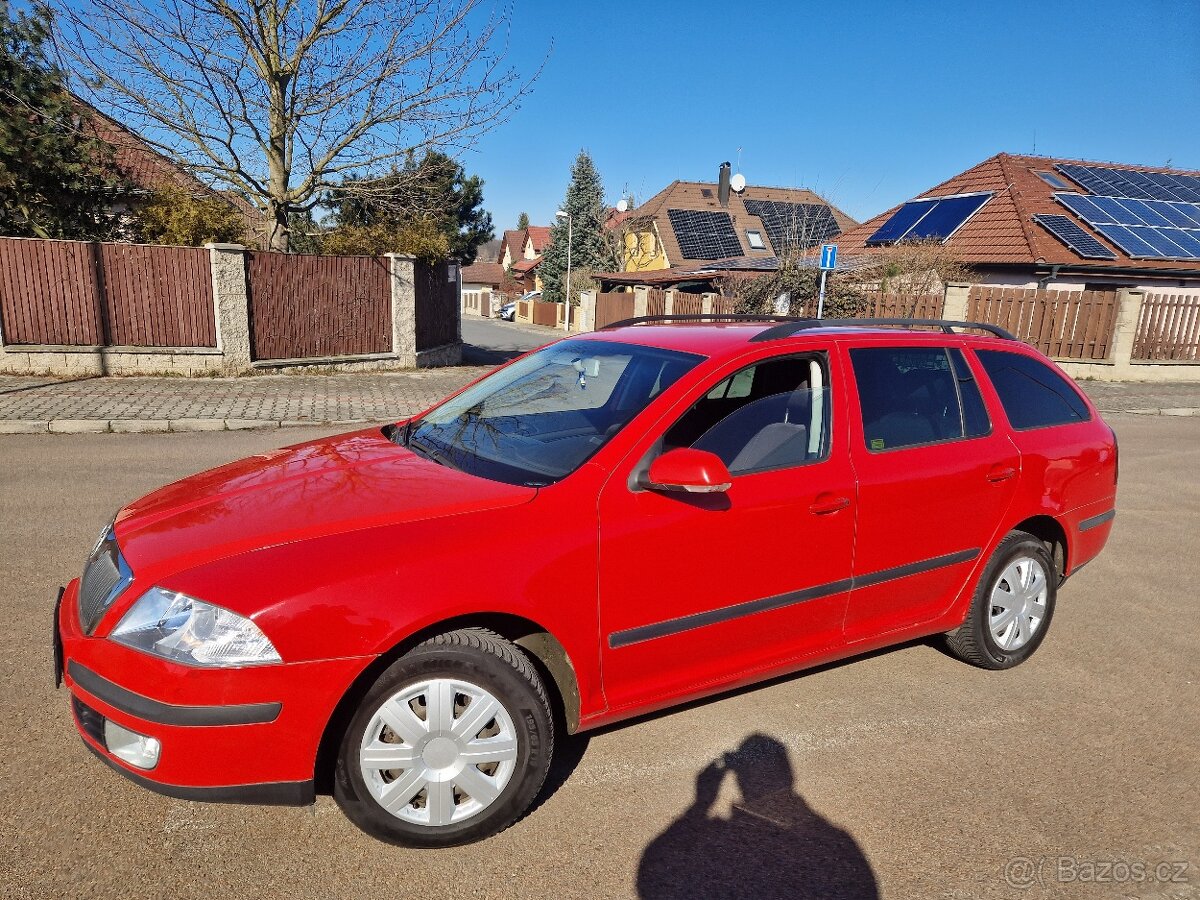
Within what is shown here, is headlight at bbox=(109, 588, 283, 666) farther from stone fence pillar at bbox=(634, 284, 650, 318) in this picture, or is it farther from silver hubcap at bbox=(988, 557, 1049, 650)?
stone fence pillar at bbox=(634, 284, 650, 318)

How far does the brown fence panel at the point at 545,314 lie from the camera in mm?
44938

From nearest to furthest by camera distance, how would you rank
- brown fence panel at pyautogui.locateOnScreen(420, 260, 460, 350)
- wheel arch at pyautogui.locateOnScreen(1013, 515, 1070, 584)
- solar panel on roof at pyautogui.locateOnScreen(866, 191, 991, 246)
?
1. wheel arch at pyautogui.locateOnScreen(1013, 515, 1070, 584)
2. brown fence panel at pyautogui.locateOnScreen(420, 260, 460, 350)
3. solar panel on roof at pyautogui.locateOnScreen(866, 191, 991, 246)

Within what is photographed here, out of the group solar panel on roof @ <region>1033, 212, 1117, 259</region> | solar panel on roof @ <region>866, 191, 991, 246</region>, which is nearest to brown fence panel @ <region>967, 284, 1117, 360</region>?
solar panel on roof @ <region>1033, 212, 1117, 259</region>

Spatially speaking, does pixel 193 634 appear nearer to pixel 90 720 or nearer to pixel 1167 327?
pixel 90 720

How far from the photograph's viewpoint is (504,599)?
2.41m

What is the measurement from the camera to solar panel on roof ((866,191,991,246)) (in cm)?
2367

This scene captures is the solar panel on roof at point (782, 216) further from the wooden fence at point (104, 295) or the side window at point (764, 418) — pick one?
the side window at point (764, 418)

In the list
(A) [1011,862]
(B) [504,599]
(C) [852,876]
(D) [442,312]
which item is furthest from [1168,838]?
(D) [442,312]

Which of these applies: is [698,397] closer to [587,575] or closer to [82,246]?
[587,575]

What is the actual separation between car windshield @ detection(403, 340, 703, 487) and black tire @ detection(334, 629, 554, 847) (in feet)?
1.99

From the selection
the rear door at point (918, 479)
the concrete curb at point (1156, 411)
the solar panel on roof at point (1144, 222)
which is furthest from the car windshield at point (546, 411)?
the solar panel on roof at point (1144, 222)

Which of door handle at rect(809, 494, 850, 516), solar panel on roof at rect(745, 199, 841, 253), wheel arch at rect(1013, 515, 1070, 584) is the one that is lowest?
wheel arch at rect(1013, 515, 1070, 584)

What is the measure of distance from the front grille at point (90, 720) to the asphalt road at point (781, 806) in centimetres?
37

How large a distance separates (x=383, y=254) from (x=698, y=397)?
46.8 feet
